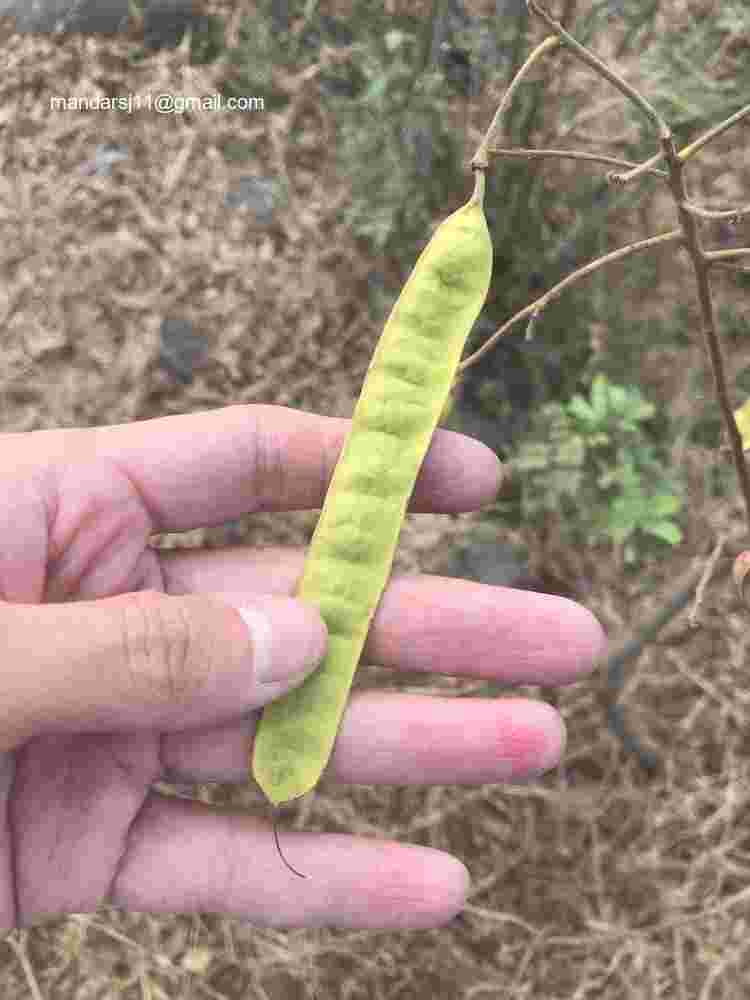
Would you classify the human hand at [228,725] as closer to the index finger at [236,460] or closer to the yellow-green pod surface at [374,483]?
the index finger at [236,460]

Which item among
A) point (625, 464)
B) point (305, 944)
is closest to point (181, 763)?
point (305, 944)

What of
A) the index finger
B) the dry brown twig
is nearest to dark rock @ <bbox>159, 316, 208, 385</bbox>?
the index finger

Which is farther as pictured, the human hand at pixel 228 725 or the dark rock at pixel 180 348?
the dark rock at pixel 180 348

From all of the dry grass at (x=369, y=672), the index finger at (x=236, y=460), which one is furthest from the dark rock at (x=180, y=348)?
the index finger at (x=236, y=460)

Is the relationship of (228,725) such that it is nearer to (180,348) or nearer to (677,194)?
(677,194)

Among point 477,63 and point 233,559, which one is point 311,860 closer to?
point 233,559

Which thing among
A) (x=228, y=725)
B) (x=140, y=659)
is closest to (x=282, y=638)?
(x=140, y=659)

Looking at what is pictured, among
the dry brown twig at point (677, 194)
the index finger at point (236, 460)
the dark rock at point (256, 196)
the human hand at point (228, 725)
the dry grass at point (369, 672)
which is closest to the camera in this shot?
the dry brown twig at point (677, 194)
